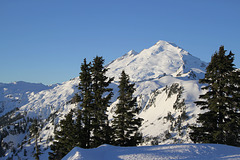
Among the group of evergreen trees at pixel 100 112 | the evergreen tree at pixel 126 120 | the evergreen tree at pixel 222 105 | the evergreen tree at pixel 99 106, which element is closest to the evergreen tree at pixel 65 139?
Result: the group of evergreen trees at pixel 100 112

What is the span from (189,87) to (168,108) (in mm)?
28371

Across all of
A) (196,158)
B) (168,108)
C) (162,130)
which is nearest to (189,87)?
(168,108)

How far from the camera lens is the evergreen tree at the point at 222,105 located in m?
22.5

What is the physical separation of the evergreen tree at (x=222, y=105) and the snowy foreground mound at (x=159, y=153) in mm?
7432

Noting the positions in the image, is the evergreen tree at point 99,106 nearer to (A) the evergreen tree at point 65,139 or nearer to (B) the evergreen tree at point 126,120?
(B) the evergreen tree at point 126,120

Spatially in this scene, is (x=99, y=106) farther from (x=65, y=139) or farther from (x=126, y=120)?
(x=65, y=139)

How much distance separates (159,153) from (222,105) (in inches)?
509

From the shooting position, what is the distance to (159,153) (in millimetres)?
14148

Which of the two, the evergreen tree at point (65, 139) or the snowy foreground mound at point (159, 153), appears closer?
the snowy foreground mound at point (159, 153)

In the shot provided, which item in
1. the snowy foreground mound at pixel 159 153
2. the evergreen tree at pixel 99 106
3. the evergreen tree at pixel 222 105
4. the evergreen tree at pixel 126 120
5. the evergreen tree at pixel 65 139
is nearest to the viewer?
the snowy foreground mound at pixel 159 153

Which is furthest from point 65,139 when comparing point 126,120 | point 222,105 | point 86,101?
point 222,105

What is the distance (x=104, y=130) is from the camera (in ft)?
96.7

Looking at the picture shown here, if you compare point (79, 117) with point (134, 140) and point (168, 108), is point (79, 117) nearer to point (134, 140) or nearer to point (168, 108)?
point (134, 140)

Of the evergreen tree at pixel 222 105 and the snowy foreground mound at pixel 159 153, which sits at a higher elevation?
the evergreen tree at pixel 222 105
